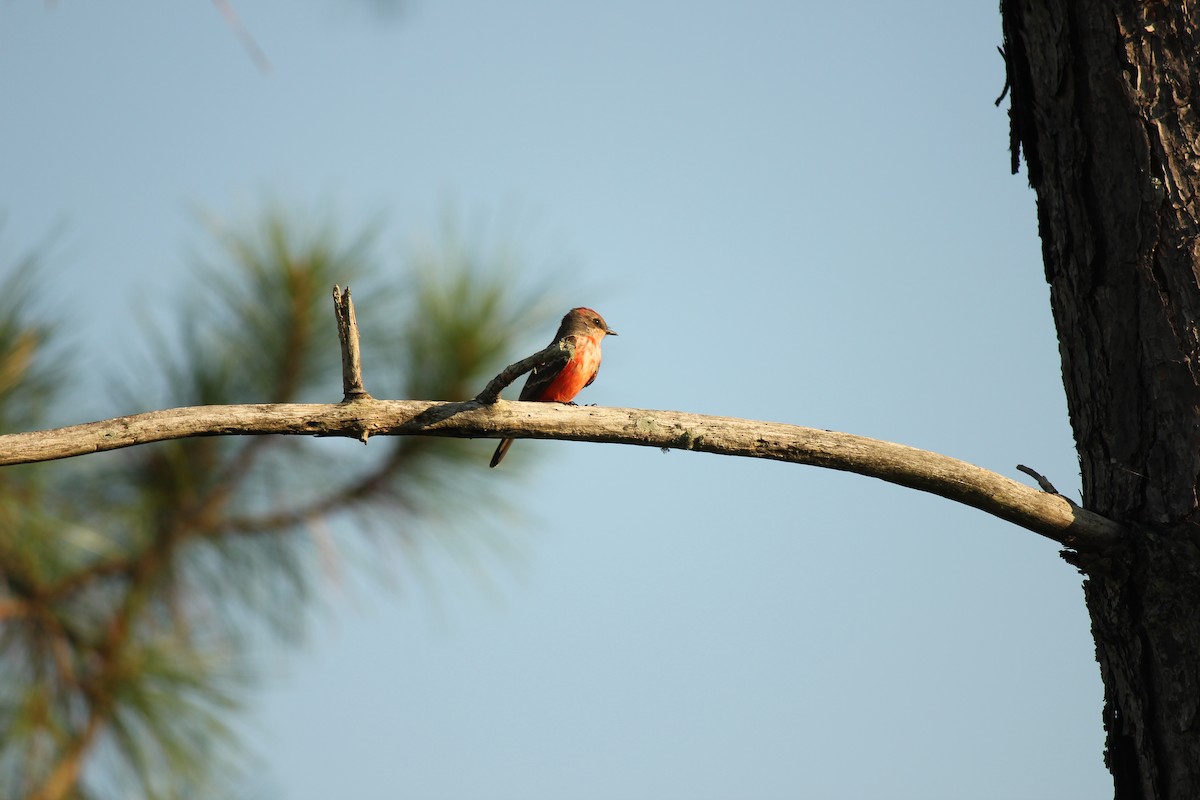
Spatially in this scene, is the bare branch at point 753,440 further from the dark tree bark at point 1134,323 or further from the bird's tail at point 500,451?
the bird's tail at point 500,451

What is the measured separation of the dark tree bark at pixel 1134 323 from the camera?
255 cm

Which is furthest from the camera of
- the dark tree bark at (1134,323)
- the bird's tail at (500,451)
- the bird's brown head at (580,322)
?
the bird's brown head at (580,322)

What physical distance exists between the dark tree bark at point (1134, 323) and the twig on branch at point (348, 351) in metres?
1.80

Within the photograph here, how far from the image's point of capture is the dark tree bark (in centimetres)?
255

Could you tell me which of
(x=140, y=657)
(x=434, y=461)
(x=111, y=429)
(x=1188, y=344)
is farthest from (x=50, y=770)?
(x=1188, y=344)

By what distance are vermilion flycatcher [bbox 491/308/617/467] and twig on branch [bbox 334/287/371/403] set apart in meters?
3.20

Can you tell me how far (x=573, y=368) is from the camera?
6141 mm

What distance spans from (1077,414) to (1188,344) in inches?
12.8

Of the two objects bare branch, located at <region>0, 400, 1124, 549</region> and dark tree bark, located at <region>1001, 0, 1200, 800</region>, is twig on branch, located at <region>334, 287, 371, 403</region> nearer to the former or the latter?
bare branch, located at <region>0, 400, 1124, 549</region>

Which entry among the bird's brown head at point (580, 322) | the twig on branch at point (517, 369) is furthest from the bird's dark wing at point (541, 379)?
the twig on branch at point (517, 369)

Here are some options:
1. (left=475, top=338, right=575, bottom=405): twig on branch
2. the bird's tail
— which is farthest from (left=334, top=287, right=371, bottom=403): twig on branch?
the bird's tail

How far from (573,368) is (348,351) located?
3.55 meters

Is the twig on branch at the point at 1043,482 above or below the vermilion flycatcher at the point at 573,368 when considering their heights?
below

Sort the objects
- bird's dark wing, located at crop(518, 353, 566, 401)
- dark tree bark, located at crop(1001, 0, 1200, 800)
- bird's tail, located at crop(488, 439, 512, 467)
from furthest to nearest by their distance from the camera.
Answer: bird's dark wing, located at crop(518, 353, 566, 401)
bird's tail, located at crop(488, 439, 512, 467)
dark tree bark, located at crop(1001, 0, 1200, 800)
